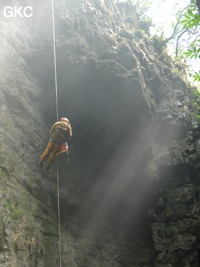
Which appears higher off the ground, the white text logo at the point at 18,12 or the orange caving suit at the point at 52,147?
the white text logo at the point at 18,12

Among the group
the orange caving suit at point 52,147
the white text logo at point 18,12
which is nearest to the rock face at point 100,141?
the white text logo at point 18,12

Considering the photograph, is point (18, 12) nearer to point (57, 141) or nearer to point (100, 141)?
point (57, 141)

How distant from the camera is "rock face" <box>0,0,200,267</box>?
859 cm

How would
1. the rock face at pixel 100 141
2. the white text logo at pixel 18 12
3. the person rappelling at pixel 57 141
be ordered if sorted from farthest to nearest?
the white text logo at pixel 18 12 → the rock face at pixel 100 141 → the person rappelling at pixel 57 141

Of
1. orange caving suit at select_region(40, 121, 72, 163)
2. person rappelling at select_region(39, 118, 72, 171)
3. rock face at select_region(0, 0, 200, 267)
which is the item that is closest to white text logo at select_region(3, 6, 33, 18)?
rock face at select_region(0, 0, 200, 267)

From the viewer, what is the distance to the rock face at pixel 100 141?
338 inches

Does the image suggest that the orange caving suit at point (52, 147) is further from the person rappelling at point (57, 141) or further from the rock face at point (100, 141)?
the rock face at point (100, 141)

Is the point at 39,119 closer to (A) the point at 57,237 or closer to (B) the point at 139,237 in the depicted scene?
(A) the point at 57,237

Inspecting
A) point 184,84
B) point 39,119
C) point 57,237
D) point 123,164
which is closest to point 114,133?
point 123,164

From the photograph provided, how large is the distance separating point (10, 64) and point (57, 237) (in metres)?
6.46

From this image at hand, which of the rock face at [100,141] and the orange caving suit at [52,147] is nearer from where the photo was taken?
the orange caving suit at [52,147]

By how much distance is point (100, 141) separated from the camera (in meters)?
11.3

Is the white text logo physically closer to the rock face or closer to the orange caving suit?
the rock face

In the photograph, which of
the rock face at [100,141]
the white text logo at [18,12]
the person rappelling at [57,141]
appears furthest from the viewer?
the white text logo at [18,12]
